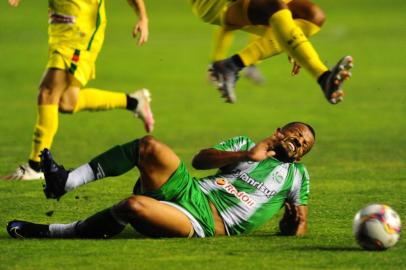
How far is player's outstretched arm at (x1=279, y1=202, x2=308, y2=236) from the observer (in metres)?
10.0

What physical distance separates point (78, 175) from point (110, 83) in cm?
1420

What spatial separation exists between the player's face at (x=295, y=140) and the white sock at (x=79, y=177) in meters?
1.46

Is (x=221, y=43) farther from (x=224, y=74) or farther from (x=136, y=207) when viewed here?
(x=136, y=207)

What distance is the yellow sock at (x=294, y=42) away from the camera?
1075 cm

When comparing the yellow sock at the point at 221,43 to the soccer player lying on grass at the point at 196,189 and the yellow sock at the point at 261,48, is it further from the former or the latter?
the soccer player lying on grass at the point at 196,189

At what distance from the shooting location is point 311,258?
30.0ft

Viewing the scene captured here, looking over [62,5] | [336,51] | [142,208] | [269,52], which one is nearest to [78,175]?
[142,208]

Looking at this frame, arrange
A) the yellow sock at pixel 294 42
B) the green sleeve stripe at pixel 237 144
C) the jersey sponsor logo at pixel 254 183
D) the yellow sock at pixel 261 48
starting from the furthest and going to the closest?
the yellow sock at pixel 261 48
the yellow sock at pixel 294 42
the green sleeve stripe at pixel 237 144
the jersey sponsor logo at pixel 254 183

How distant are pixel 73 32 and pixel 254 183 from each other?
3466mm

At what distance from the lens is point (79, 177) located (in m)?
9.61

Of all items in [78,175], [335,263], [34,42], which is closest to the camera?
[335,263]

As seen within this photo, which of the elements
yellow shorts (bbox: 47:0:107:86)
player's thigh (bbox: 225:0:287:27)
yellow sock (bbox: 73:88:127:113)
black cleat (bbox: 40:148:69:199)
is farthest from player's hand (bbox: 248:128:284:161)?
yellow sock (bbox: 73:88:127:113)

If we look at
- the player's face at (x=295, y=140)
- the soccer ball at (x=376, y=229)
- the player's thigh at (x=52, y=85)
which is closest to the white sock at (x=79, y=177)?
the player's face at (x=295, y=140)

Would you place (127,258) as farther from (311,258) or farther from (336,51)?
(336,51)
